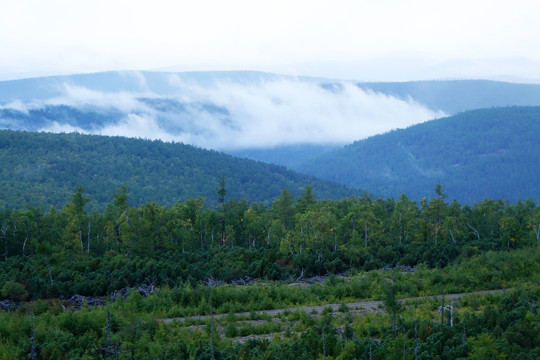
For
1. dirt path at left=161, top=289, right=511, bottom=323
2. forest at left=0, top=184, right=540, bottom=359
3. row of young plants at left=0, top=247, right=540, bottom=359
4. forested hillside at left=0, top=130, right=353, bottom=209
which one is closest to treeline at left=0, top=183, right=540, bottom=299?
forest at left=0, top=184, right=540, bottom=359

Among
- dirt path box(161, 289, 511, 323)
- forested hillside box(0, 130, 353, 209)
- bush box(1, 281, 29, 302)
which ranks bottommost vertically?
forested hillside box(0, 130, 353, 209)

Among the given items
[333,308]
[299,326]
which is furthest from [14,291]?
[333,308]

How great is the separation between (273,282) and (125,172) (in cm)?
11021

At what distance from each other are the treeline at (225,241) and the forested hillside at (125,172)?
57268mm

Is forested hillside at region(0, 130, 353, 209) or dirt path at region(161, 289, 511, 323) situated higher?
dirt path at region(161, 289, 511, 323)

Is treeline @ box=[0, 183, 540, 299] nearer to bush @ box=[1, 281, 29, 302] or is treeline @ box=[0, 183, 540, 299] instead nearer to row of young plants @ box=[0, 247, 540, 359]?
bush @ box=[1, 281, 29, 302]

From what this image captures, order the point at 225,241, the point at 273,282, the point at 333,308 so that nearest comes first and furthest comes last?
the point at 333,308 < the point at 273,282 < the point at 225,241

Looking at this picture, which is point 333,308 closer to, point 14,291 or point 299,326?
point 299,326

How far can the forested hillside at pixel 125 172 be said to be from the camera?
116250 millimetres

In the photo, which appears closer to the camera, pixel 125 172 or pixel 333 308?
pixel 333 308

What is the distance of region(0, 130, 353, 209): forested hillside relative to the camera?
116250 millimetres

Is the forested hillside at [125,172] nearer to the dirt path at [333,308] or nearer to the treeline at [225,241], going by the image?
the treeline at [225,241]

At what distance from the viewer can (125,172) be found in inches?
5507

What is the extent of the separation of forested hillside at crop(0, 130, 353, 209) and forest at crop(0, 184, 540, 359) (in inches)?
2291
